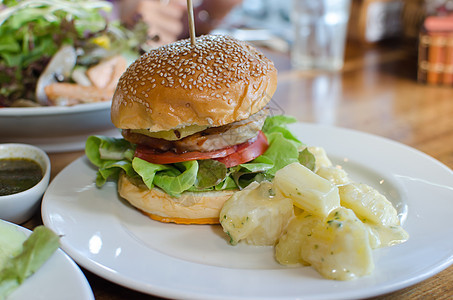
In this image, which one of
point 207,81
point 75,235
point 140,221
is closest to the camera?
point 75,235

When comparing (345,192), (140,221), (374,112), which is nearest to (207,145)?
(140,221)

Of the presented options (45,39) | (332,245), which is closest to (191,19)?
(332,245)

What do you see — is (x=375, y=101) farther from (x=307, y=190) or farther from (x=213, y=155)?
(x=307, y=190)

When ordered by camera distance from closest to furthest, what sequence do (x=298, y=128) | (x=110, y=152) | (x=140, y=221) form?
(x=140, y=221), (x=110, y=152), (x=298, y=128)

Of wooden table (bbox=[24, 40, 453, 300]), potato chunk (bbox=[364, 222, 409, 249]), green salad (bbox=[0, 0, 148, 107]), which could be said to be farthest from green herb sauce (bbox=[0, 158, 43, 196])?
potato chunk (bbox=[364, 222, 409, 249])

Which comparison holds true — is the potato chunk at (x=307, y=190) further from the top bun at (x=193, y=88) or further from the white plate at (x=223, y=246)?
the top bun at (x=193, y=88)

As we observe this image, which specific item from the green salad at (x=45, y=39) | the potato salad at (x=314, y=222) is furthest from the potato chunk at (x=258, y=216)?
the green salad at (x=45, y=39)

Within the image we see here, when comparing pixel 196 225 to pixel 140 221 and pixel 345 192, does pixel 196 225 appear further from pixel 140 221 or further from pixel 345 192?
pixel 345 192
